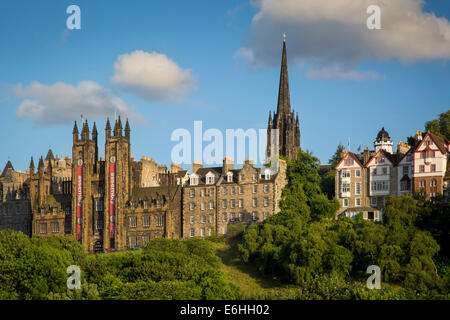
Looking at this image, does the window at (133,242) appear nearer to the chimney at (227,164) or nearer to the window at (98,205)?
the window at (98,205)

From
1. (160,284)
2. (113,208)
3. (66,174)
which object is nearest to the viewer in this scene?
(160,284)

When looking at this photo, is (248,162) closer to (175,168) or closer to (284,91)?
(175,168)

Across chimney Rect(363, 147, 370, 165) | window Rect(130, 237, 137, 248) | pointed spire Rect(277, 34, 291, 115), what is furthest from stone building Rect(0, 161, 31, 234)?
chimney Rect(363, 147, 370, 165)

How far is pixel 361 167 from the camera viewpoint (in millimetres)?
109000

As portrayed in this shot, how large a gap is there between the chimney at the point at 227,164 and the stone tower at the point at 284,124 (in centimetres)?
1942

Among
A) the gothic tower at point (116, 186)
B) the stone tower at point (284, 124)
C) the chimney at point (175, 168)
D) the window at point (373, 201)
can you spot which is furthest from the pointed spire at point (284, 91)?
the window at point (373, 201)

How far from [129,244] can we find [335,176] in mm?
30752

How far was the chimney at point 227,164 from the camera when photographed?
11556 cm

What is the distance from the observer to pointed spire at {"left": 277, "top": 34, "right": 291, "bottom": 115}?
146 m

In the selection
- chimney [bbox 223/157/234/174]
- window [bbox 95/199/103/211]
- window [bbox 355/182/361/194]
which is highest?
chimney [bbox 223/157/234/174]

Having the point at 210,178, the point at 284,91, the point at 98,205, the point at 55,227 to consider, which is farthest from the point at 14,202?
the point at 284,91

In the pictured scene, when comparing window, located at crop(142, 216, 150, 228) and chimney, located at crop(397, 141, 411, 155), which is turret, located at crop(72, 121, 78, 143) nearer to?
window, located at crop(142, 216, 150, 228)
